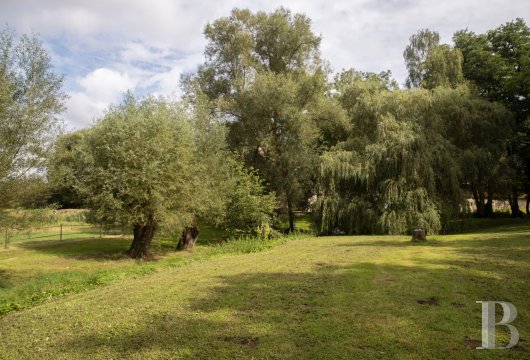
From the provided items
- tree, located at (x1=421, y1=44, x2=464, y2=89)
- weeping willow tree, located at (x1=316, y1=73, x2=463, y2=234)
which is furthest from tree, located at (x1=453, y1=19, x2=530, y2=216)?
weeping willow tree, located at (x1=316, y1=73, x2=463, y2=234)

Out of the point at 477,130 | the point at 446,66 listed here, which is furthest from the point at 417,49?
the point at 477,130

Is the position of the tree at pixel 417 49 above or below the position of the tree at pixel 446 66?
above

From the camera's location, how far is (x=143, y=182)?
17297 mm

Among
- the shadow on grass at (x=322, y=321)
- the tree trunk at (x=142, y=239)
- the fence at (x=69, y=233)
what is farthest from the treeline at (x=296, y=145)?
the shadow on grass at (x=322, y=321)

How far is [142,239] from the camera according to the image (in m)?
19.4

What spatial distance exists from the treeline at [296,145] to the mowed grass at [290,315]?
9276 mm

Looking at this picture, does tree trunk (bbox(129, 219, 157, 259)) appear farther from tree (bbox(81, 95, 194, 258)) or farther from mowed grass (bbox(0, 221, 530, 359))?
mowed grass (bbox(0, 221, 530, 359))

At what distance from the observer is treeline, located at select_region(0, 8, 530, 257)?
18016mm

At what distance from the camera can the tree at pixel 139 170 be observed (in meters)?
17.3

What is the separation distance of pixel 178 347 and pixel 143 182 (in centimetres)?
1338

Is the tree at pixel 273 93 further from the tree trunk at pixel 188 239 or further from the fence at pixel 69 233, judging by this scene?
the fence at pixel 69 233

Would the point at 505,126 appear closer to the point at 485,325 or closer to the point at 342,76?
the point at 342,76

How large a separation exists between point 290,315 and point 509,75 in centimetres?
2790

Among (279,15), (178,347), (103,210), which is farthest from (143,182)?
(279,15)
